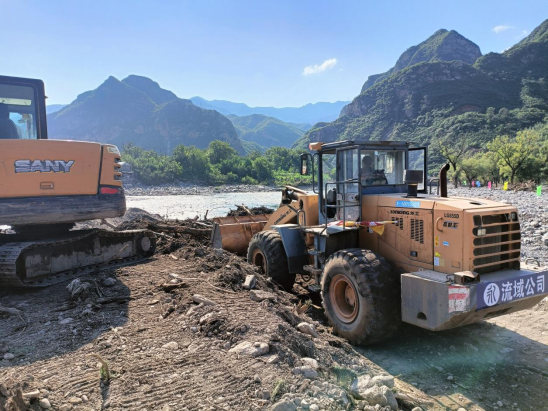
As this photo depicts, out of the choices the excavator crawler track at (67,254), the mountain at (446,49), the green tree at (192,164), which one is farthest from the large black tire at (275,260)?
the mountain at (446,49)

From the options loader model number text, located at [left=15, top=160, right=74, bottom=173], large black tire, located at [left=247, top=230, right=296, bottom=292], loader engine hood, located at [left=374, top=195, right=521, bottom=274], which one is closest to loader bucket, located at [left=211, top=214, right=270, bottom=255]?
large black tire, located at [left=247, top=230, right=296, bottom=292]

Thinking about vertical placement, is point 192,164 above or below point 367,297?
above

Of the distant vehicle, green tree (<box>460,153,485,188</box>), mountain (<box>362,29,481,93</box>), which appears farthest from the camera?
mountain (<box>362,29,481,93</box>)

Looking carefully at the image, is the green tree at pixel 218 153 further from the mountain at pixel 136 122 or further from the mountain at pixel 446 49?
the mountain at pixel 446 49

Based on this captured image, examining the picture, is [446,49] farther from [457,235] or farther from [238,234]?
[457,235]

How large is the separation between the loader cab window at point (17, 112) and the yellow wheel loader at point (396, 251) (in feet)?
14.0

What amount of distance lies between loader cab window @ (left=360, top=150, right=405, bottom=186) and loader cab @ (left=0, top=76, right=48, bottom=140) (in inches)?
194

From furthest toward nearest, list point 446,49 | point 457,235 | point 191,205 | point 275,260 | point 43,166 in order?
point 446,49 → point 191,205 → point 275,260 → point 43,166 → point 457,235

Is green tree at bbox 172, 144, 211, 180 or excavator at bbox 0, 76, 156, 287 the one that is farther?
green tree at bbox 172, 144, 211, 180

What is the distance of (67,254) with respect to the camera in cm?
617

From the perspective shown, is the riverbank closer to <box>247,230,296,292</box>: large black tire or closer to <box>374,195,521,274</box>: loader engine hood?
<box>247,230,296,292</box>: large black tire

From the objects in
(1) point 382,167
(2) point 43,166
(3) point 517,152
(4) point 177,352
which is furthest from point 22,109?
(3) point 517,152

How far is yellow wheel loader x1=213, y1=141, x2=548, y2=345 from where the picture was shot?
459 cm

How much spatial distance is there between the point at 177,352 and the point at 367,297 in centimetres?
244
